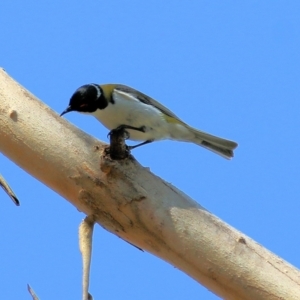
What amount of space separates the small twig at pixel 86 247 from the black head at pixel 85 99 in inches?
42.8

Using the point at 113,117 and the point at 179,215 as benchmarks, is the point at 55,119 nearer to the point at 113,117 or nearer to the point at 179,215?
the point at 179,215

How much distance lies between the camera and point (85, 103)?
3123mm

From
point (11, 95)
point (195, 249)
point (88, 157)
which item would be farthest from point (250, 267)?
point (11, 95)

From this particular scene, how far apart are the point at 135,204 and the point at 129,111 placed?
110 cm

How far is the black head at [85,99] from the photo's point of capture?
309 cm

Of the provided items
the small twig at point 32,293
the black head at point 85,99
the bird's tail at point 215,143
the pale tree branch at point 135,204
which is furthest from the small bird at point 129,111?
the small twig at point 32,293

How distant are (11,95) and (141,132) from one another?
100 cm

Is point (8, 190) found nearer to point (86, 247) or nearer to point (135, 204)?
point (86, 247)

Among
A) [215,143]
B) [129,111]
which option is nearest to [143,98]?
[129,111]

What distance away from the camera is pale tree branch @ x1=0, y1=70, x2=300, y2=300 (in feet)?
6.62

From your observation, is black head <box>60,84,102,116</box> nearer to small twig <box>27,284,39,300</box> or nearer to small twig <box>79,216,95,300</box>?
small twig <box>79,216,95,300</box>

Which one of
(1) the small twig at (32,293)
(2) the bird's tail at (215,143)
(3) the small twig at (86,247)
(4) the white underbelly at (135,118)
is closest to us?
(1) the small twig at (32,293)

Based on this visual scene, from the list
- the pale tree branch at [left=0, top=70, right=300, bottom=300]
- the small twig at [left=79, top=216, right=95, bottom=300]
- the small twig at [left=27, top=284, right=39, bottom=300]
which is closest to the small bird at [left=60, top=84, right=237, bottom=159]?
the pale tree branch at [left=0, top=70, right=300, bottom=300]

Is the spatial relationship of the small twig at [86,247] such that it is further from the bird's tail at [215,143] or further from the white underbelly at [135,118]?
the bird's tail at [215,143]
